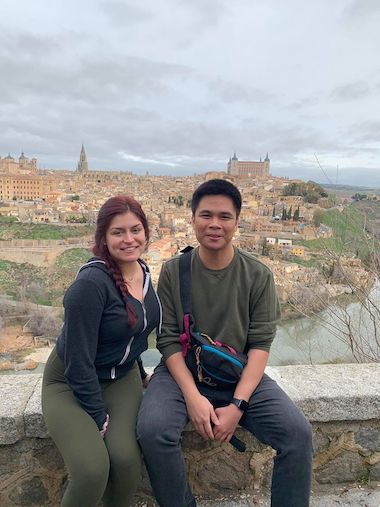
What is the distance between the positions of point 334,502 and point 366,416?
1.15 feet

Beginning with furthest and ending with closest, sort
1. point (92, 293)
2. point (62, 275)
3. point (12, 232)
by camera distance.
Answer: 1. point (12, 232)
2. point (62, 275)
3. point (92, 293)

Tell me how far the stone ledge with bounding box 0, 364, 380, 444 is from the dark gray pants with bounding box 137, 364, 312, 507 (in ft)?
0.65

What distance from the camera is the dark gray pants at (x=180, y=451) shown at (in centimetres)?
127

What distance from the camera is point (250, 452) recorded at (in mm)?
1558

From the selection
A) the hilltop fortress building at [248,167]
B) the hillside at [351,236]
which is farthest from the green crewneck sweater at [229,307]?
the hilltop fortress building at [248,167]

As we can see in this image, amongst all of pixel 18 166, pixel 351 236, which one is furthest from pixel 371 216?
pixel 18 166

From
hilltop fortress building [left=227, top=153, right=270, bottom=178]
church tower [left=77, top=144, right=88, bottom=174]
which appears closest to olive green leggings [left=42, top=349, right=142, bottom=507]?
hilltop fortress building [left=227, top=153, right=270, bottom=178]

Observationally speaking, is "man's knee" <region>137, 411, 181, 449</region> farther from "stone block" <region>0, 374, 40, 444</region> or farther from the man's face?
the man's face

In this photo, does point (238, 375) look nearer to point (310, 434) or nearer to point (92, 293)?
point (310, 434)

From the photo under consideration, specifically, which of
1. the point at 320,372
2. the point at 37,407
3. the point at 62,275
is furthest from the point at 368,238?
the point at 62,275

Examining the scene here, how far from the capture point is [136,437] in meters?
1.30

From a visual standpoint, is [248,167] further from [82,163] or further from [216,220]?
[216,220]

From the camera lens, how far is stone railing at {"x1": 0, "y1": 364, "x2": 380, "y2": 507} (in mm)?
1450

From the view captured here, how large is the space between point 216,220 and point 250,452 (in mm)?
910
